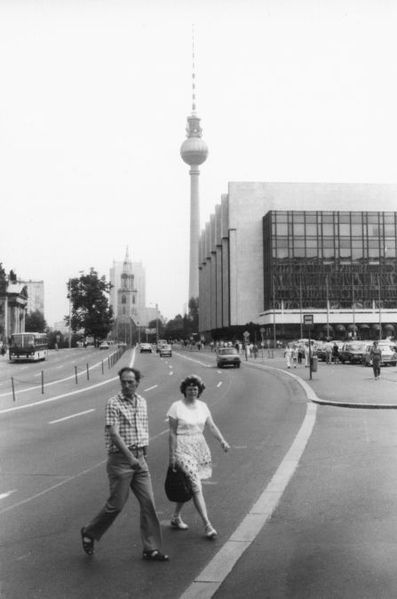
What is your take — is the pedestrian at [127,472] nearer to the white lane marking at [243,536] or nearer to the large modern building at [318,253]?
the white lane marking at [243,536]

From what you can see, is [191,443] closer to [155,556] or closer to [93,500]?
[155,556]

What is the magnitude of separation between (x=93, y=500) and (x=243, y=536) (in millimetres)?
2606

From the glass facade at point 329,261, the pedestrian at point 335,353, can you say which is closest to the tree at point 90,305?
the glass facade at point 329,261

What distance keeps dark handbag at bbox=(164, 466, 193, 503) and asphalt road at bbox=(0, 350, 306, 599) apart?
0.45 m

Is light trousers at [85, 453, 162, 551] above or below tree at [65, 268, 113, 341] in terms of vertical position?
below

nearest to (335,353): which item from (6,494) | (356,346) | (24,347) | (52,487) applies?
(356,346)

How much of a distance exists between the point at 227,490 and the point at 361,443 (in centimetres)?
511

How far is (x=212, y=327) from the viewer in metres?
148

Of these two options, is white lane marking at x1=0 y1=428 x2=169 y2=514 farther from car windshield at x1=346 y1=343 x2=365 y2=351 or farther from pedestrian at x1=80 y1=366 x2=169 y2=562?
car windshield at x1=346 y1=343 x2=365 y2=351

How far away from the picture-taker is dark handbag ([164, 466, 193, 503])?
764 cm

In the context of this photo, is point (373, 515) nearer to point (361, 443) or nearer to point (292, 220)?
point (361, 443)

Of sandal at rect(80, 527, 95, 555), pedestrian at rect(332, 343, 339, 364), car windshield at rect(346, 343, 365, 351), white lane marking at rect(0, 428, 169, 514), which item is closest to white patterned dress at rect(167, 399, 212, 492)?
sandal at rect(80, 527, 95, 555)

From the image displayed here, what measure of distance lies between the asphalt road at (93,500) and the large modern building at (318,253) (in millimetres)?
87146

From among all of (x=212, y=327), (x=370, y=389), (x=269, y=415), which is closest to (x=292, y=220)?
(x=212, y=327)
